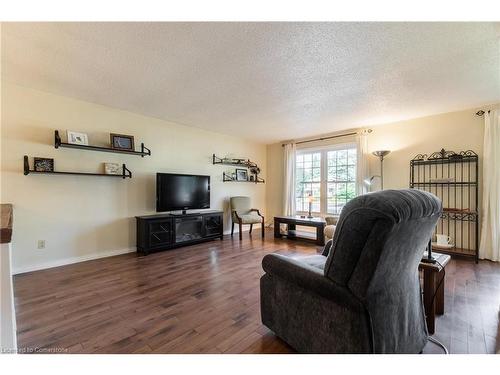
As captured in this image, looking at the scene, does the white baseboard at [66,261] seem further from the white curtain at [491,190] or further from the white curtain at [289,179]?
the white curtain at [491,190]

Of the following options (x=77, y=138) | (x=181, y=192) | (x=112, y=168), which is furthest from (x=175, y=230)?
(x=77, y=138)

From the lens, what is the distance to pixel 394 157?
448 cm

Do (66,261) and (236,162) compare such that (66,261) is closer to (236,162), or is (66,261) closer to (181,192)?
(181,192)

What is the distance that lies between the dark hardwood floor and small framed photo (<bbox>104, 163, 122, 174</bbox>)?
131cm

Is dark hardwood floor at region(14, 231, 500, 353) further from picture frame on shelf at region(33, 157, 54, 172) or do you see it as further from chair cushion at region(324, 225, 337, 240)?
chair cushion at region(324, 225, 337, 240)

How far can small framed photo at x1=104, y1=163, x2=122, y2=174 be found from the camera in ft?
11.6

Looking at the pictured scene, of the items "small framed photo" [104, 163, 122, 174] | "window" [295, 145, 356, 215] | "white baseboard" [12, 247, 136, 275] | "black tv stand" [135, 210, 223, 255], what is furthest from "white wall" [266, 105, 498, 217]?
"white baseboard" [12, 247, 136, 275]

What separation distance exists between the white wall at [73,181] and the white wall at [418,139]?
3.95 m

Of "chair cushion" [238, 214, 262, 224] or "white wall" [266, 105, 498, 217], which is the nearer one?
"white wall" [266, 105, 498, 217]

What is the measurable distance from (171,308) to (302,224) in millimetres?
3032

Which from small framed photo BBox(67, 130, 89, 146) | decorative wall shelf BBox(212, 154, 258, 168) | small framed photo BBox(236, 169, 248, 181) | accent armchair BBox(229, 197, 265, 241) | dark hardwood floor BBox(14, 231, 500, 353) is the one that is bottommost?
dark hardwood floor BBox(14, 231, 500, 353)

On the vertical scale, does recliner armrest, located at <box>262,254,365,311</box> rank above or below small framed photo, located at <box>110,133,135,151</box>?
below
